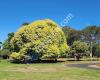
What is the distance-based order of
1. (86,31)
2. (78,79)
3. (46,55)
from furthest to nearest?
(86,31) < (46,55) < (78,79)

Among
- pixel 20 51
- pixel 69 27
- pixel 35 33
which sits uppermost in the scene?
pixel 69 27

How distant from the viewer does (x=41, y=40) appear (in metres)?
50.6

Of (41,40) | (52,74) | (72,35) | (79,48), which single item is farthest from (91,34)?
(52,74)

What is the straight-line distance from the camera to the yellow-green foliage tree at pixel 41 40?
49625mm

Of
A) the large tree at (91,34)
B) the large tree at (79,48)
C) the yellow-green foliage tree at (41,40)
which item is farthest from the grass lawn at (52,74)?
the large tree at (91,34)

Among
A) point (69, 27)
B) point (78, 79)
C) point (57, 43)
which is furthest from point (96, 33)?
point (78, 79)

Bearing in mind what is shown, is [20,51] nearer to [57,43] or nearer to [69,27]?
[57,43]

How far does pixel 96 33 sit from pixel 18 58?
45766 millimetres

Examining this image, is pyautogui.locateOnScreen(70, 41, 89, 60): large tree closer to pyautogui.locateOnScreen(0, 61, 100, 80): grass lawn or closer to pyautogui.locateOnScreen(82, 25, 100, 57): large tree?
pyautogui.locateOnScreen(82, 25, 100, 57): large tree

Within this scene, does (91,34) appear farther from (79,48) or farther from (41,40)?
(41,40)

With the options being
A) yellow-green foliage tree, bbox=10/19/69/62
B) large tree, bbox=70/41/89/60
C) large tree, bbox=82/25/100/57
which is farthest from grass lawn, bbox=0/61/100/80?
large tree, bbox=82/25/100/57

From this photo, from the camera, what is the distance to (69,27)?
95.1 meters

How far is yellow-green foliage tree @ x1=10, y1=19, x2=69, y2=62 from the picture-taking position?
163 ft

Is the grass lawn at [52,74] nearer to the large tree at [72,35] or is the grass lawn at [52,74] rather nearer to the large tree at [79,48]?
the large tree at [79,48]
